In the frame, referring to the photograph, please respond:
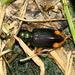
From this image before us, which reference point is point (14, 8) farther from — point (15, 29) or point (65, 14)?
A: point (65, 14)

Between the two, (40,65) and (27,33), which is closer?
(40,65)

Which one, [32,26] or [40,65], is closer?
[40,65]

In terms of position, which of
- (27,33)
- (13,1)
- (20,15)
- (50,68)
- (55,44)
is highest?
(13,1)

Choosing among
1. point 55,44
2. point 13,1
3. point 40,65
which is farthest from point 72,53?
point 13,1

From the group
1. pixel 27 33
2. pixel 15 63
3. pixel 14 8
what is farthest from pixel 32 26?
pixel 15 63

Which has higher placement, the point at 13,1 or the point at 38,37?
the point at 13,1

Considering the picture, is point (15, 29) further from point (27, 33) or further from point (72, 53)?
point (72, 53)
